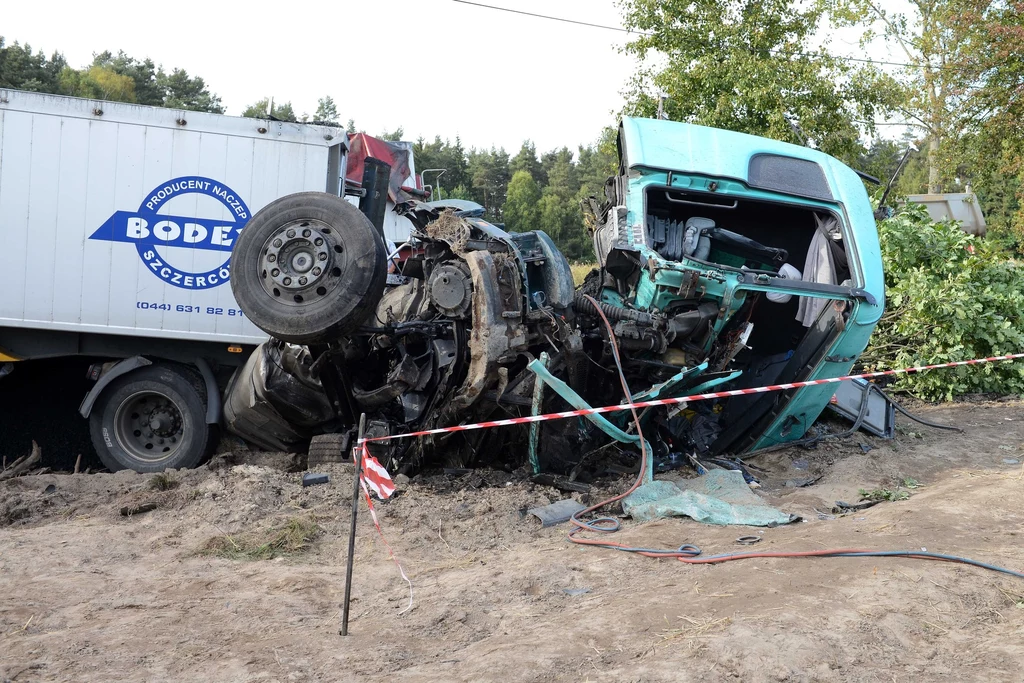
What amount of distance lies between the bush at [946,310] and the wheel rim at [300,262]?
677cm

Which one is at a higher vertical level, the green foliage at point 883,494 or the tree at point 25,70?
the tree at point 25,70

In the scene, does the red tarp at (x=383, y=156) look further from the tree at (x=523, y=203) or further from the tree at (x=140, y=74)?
the tree at (x=140, y=74)

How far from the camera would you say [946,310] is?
29.7 feet

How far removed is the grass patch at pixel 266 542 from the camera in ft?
14.7

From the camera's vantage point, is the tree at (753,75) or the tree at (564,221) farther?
the tree at (564,221)

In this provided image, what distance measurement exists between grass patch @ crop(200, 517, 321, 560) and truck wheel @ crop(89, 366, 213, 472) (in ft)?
7.83

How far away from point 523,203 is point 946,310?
29721mm

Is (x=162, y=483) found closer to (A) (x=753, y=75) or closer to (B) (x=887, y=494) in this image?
(B) (x=887, y=494)

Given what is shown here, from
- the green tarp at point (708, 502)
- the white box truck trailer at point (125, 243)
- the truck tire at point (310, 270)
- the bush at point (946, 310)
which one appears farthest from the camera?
the bush at point (946, 310)

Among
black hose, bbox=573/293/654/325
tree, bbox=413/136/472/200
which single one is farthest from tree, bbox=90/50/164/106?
black hose, bbox=573/293/654/325

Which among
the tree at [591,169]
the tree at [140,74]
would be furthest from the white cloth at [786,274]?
the tree at [140,74]

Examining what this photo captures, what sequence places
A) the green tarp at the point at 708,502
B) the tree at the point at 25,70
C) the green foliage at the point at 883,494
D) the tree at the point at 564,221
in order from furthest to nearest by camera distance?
the tree at the point at 25,70 → the tree at the point at 564,221 → the green foliage at the point at 883,494 → the green tarp at the point at 708,502

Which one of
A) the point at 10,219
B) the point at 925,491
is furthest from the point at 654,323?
the point at 10,219

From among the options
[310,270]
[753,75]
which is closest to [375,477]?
[310,270]
